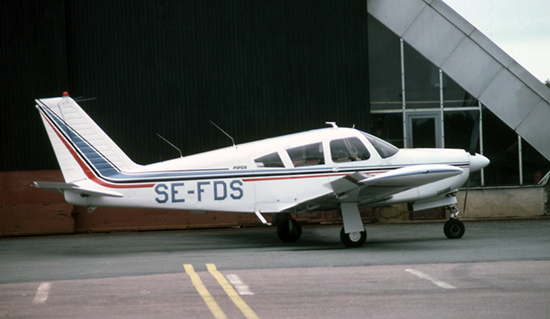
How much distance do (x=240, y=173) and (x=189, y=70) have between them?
635 centimetres

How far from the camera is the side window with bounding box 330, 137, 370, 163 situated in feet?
44.1

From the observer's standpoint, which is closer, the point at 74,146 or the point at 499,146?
the point at 74,146

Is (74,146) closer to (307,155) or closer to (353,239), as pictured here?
(307,155)

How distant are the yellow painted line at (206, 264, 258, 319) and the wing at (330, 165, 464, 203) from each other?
323 centimetres

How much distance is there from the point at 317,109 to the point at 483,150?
508cm

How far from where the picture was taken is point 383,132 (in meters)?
19.8

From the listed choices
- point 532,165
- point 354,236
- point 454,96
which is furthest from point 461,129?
point 354,236

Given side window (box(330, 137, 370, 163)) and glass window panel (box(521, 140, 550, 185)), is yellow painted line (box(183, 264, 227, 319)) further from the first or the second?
glass window panel (box(521, 140, 550, 185))

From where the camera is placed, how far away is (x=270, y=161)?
527 inches

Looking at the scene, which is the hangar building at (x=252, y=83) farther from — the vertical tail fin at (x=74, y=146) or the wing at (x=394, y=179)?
the wing at (x=394, y=179)

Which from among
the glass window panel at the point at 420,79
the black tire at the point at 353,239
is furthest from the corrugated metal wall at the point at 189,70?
the black tire at the point at 353,239

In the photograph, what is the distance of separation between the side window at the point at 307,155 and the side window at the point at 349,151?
10.7 inches

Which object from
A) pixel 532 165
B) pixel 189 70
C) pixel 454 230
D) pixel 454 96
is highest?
pixel 189 70

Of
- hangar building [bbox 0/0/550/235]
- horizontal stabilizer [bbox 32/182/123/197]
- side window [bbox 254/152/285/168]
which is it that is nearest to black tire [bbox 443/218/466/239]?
side window [bbox 254/152/285/168]
